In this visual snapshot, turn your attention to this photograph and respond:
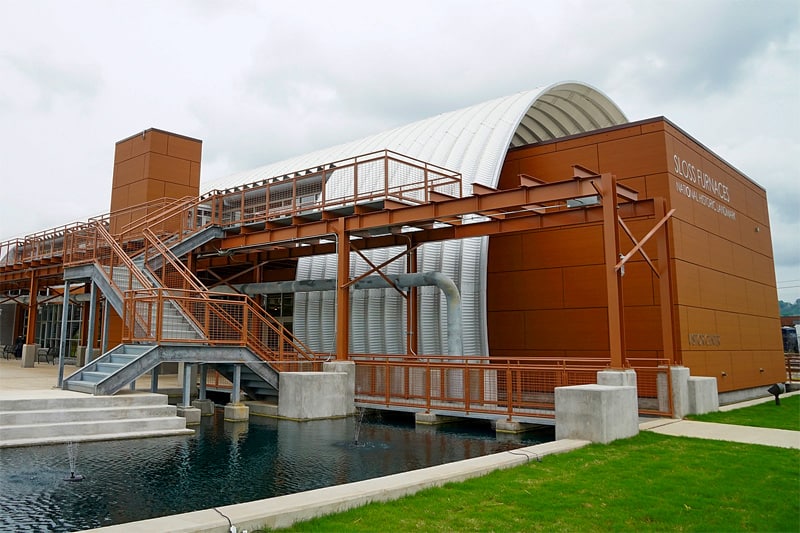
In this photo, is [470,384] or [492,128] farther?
[492,128]

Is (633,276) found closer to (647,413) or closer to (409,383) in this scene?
(647,413)

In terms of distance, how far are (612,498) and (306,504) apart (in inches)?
147

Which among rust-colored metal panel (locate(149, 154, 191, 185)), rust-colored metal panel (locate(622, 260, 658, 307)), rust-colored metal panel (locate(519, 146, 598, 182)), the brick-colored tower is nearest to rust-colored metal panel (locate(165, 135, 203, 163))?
the brick-colored tower

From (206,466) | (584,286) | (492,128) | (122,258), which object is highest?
(492,128)

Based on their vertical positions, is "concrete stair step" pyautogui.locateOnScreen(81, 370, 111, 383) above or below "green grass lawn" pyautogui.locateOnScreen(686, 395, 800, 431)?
above

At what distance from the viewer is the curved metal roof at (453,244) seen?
2117 cm

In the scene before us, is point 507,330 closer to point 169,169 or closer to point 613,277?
point 613,277

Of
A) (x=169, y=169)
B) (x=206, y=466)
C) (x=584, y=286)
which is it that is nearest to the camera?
(x=206, y=466)

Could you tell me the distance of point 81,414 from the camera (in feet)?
44.2

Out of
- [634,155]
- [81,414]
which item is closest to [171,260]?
[81,414]

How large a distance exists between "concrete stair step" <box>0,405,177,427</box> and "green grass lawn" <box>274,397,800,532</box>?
8.91 m

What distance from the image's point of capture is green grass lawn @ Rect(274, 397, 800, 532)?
658cm

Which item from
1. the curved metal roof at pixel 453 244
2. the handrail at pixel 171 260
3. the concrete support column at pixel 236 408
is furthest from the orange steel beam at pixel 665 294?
the handrail at pixel 171 260

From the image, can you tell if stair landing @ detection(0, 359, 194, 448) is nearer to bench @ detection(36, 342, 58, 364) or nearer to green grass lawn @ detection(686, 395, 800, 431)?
green grass lawn @ detection(686, 395, 800, 431)
